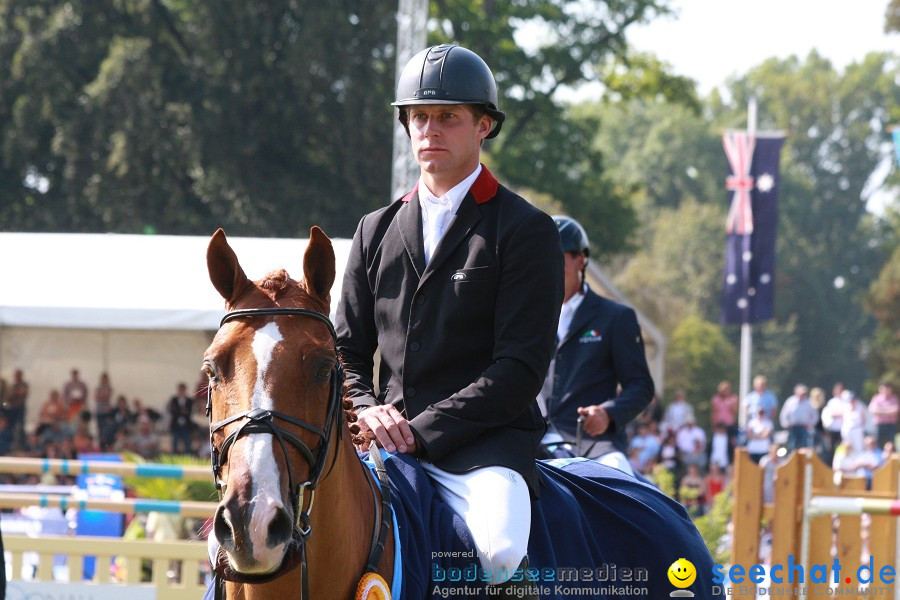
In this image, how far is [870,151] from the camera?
284 feet

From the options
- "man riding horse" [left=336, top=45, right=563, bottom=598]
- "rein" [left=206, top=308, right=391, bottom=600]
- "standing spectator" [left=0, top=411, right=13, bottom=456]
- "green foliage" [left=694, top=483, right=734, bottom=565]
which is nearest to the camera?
"rein" [left=206, top=308, right=391, bottom=600]

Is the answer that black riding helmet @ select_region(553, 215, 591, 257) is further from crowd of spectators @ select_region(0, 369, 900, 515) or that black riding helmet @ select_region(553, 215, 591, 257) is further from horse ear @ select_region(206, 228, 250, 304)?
crowd of spectators @ select_region(0, 369, 900, 515)

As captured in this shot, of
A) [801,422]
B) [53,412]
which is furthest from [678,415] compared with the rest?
[53,412]

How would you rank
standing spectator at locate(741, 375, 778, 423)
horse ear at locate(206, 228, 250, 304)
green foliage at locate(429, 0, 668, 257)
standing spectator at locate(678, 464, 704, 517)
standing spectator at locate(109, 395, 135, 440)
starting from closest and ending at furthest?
horse ear at locate(206, 228, 250, 304)
standing spectator at locate(678, 464, 704, 517)
standing spectator at locate(109, 395, 135, 440)
standing spectator at locate(741, 375, 778, 423)
green foliage at locate(429, 0, 668, 257)

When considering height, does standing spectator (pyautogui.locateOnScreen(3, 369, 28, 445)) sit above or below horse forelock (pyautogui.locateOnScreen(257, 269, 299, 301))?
below

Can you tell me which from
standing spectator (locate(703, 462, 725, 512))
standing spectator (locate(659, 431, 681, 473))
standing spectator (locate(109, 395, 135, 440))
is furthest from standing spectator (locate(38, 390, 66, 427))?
standing spectator (locate(703, 462, 725, 512))

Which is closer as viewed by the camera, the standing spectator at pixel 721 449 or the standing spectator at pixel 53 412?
the standing spectator at pixel 53 412

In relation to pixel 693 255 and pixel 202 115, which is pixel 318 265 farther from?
pixel 693 255

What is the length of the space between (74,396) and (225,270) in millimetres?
16636

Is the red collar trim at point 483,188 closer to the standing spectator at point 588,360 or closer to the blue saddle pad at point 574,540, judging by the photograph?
the blue saddle pad at point 574,540

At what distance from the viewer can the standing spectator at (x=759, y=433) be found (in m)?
21.7

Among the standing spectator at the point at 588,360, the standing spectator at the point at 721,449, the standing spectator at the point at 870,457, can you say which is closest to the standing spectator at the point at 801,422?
the standing spectator at the point at 721,449

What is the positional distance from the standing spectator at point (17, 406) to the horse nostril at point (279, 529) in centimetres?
1665

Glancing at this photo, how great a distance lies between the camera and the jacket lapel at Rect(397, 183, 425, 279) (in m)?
3.75
